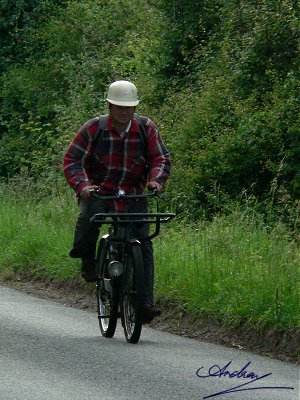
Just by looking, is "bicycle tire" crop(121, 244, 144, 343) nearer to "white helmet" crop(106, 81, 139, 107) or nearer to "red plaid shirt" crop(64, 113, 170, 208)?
"red plaid shirt" crop(64, 113, 170, 208)

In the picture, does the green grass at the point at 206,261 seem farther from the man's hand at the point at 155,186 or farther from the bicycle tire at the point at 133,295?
the man's hand at the point at 155,186

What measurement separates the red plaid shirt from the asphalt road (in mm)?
1310

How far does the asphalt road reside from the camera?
824cm

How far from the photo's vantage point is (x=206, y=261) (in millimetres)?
12219

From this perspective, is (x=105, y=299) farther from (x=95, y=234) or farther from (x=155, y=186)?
(x=155, y=186)

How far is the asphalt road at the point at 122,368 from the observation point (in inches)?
324

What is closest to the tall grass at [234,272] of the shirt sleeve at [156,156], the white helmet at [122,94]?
the shirt sleeve at [156,156]

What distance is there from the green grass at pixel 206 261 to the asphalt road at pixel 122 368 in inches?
20.6

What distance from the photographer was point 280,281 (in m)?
10.9

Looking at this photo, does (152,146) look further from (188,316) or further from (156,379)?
(156,379)

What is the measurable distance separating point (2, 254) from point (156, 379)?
7.39 meters

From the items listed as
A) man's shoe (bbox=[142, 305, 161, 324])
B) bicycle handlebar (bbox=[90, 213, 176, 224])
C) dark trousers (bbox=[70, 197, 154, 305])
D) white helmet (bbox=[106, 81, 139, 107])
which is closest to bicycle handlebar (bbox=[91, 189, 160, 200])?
bicycle handlebar (bbox=[90, 213, 176, 224])

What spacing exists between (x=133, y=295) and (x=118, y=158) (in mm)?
1172
